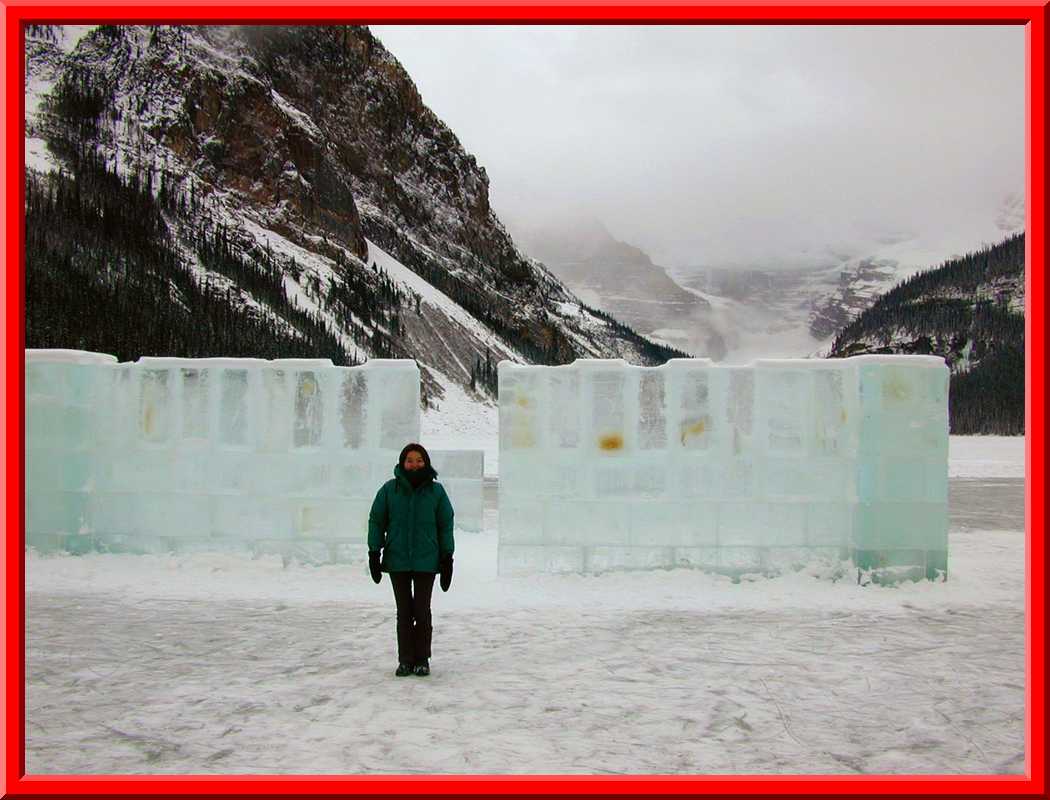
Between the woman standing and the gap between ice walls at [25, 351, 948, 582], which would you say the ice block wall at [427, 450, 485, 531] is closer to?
the gap between ice walls at [25, 351, 948, 582]

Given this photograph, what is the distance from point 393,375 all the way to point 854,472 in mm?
4475

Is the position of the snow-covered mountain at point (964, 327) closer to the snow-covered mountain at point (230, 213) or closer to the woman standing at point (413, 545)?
the snow-covered mountain at point (230, 213)

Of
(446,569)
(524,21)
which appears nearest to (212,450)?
(446,569)

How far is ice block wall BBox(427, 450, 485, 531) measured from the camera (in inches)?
428

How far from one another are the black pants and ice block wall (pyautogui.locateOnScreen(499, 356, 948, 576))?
2735 mm

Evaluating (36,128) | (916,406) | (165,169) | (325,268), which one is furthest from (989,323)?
(916,406)

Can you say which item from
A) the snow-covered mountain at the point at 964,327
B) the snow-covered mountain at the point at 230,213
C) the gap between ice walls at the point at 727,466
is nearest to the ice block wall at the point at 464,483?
the gap between ice walls at the point at 727,466

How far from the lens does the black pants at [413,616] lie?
553 centimetres

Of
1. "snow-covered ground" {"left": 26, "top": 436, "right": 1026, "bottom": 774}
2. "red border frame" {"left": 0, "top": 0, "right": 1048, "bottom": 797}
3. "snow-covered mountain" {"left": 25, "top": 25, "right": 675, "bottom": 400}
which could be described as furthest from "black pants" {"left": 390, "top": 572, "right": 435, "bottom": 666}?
"snow-covered mountain" {"left": 25, "top": 25, "right": 675, "bottom": 400}

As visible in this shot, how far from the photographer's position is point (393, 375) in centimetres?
873

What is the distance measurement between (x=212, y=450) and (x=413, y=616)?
4093 millimetres

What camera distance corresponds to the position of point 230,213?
8769cm

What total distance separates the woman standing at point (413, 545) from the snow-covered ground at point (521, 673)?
0.24m

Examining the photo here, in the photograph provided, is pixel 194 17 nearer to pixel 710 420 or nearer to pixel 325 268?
pixel 710 420
